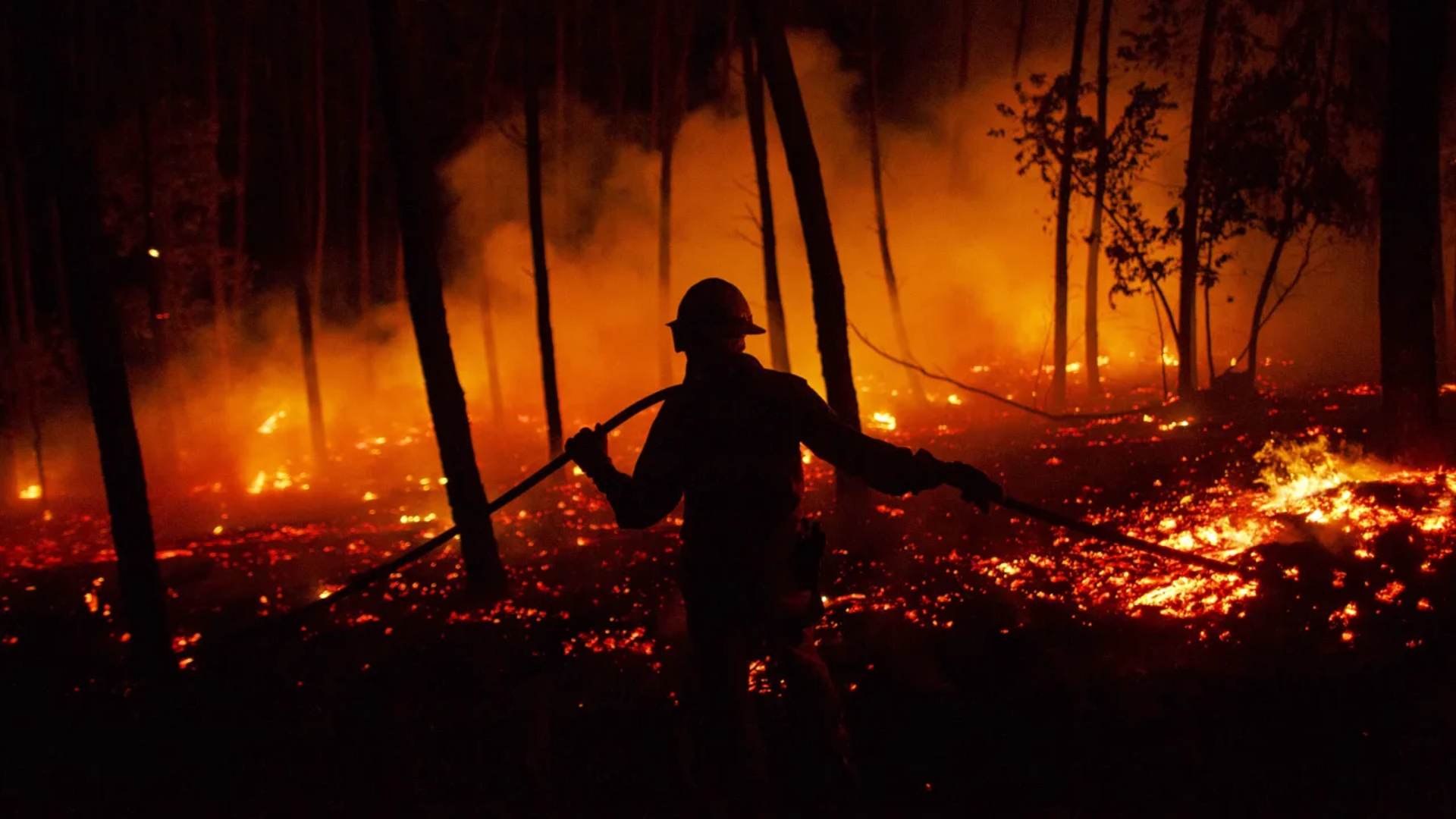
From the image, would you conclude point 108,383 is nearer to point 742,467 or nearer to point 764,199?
point 742,467

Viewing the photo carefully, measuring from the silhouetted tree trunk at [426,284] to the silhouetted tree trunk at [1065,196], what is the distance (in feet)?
39.3

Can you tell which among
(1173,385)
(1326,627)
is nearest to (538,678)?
(1326,627)

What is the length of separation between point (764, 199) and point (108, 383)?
12.8m

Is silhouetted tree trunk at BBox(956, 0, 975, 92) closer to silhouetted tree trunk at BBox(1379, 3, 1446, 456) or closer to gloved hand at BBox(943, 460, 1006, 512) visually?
silhouetted tree trunk at BBox(1379, 3, 1446, 456)

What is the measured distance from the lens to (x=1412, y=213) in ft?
26.0

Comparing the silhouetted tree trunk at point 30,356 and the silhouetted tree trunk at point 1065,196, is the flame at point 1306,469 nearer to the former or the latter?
the silhouetted tree trunk at point 1065,196

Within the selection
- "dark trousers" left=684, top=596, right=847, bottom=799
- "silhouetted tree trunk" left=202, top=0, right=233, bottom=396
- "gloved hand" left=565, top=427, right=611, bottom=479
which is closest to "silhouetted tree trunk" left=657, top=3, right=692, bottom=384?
"silhouetted tree trunk" left=202, top=0, right=233, bottom=396

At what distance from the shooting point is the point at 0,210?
21.6 metres

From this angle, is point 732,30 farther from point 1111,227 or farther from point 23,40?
point 23,40

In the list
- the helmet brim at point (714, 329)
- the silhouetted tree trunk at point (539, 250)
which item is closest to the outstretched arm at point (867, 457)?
the helmet brim at point (714, 329)

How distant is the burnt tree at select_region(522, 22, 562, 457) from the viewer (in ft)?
47.3

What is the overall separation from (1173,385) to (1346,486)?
1437cm

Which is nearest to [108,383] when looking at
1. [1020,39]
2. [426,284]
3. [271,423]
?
[426,284]

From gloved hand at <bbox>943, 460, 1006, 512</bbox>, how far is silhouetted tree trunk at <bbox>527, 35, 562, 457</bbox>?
1175 cm
